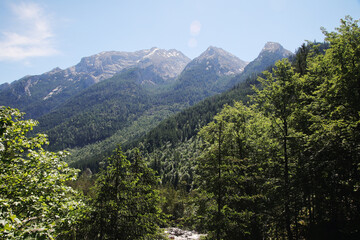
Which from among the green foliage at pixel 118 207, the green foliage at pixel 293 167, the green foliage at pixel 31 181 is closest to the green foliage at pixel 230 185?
the green foliage at pixel 293 167

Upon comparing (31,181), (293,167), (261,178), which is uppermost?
(31,181)

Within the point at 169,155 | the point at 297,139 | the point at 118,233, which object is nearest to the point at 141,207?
the point at 118,233

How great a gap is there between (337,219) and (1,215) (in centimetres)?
1908

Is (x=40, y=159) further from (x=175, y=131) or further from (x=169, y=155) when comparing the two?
(x=175, y=131)

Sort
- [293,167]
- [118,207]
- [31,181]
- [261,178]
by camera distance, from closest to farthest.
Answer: [31,181]
[118,207]
[293,167]
[261,178]

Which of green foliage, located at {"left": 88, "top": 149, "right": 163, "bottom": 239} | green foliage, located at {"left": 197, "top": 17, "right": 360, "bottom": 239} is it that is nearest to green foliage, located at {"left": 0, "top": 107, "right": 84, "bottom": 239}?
green foliage, located at {"left": 88, "top": 149, "right": 163, "bottom": 239}

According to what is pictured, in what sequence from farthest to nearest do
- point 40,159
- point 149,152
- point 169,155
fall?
1. point 149,152
2. point 169,155
3. point 40,159

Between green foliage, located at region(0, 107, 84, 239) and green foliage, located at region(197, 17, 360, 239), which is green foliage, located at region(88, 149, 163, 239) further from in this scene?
green foliage, located at region(197, 17, 360, 239)

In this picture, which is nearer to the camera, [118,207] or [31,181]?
[31,181]

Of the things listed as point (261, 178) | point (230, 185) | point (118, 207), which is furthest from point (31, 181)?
point (261, 178)

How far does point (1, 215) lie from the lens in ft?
18.6

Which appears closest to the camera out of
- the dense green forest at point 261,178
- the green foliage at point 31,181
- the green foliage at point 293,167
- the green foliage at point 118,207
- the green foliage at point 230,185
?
the green foliage at point 31,181

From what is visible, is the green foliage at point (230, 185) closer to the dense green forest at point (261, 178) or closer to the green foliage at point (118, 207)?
the dense green forest at point (261, 178)

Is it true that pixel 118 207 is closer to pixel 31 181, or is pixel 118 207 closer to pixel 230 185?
pixel 31 181
